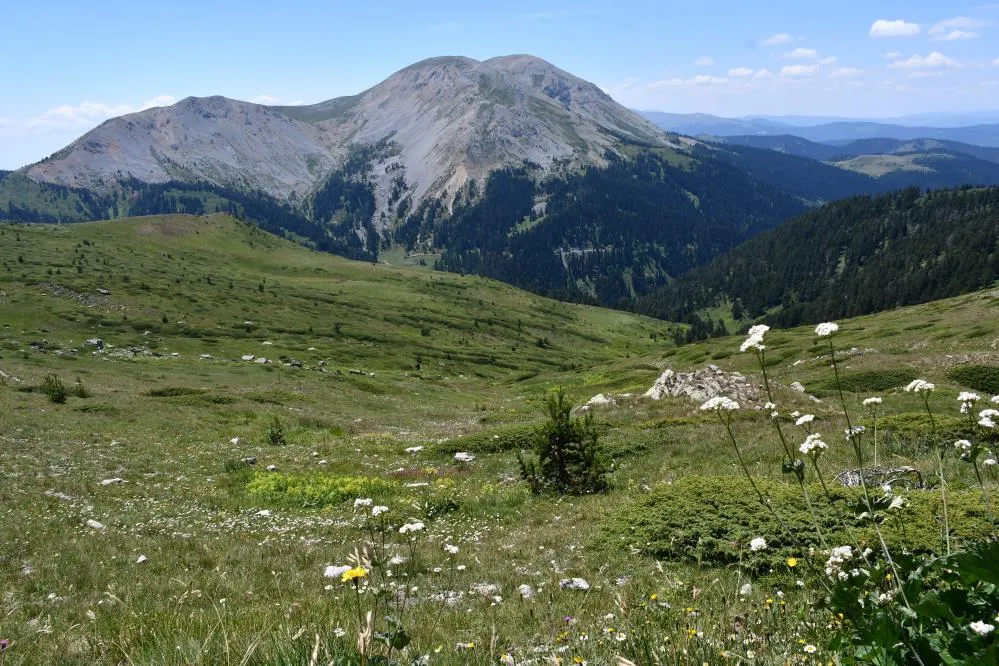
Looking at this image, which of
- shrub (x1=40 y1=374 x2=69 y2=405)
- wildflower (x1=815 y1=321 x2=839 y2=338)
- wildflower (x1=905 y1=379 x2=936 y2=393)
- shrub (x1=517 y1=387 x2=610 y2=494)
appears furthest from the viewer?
shrub (x1=40 y1=374 x2=69 y2=405)

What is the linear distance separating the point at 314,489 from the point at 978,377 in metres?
36.2

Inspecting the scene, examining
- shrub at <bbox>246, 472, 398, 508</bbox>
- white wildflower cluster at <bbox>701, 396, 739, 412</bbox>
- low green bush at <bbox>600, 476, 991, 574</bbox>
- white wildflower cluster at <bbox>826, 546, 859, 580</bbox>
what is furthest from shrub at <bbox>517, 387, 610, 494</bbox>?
white wildflower cluster at <bbox>701, 396, 739, 412</bbox>

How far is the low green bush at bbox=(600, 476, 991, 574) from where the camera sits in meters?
7.95

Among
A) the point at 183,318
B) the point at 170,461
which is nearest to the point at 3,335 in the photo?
the point at 183,318

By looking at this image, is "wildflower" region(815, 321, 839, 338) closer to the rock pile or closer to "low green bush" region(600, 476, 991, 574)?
"low green bush" region(600, 476, 991, 574)

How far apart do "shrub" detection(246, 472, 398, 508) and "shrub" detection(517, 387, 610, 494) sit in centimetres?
540

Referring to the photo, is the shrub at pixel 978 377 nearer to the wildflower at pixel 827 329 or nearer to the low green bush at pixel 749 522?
the low green bush at pixel 749 522

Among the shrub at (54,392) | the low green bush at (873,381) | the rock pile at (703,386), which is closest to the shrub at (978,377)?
the low green bush at (873,381)

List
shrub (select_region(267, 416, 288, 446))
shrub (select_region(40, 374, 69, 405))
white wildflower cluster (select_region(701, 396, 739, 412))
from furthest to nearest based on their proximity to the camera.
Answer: shrub (select_region(40, 374, 69, 405))
shrub (select_region(267, 416, 288, 446))
white wildflower cluster (select_region(701, 396, 739, 412))

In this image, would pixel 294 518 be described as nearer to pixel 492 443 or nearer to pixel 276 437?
pixel 492 443

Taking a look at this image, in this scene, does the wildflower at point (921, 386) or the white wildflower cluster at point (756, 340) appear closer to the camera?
the white wildflower cluster at point (756, 340)

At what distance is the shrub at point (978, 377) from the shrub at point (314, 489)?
32.7 meters

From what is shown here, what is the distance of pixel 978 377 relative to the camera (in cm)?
3291

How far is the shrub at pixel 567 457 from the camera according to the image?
17.5 meters
